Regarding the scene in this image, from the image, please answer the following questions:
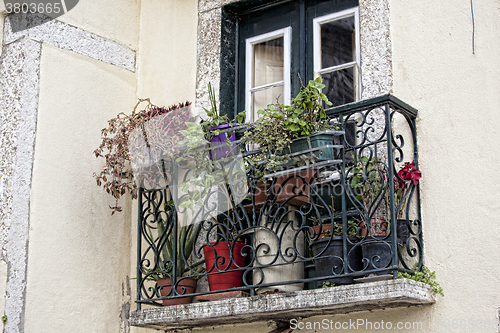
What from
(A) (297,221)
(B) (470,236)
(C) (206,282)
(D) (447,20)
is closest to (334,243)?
(A) (297,221)

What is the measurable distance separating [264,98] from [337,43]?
0.72m

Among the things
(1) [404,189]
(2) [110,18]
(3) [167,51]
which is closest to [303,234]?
(1) [404,189]

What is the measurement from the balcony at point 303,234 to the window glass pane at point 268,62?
2.77 ft

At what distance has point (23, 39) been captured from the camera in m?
4.61

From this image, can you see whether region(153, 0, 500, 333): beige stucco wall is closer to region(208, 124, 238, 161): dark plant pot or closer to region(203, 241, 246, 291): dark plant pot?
region(203, 241, 246, 291): dark plant pot

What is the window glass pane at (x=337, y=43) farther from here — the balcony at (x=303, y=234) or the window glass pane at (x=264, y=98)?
the balcony at (x=303, y=234)

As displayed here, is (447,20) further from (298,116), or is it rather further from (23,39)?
(23,39)

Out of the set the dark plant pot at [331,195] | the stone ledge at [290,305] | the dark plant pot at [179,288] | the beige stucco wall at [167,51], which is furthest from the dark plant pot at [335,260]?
the beige stucco wall at [167,51]

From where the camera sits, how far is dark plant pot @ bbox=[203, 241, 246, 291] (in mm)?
4219

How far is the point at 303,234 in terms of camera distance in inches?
164

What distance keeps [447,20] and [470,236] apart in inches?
56.0

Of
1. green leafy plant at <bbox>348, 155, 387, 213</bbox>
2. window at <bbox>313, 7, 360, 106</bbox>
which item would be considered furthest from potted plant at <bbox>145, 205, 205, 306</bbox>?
window at <bbox>313, 7, 360, 106</bbox>

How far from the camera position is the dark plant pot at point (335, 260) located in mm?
3770

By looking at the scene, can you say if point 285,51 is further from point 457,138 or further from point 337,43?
point 457,138
